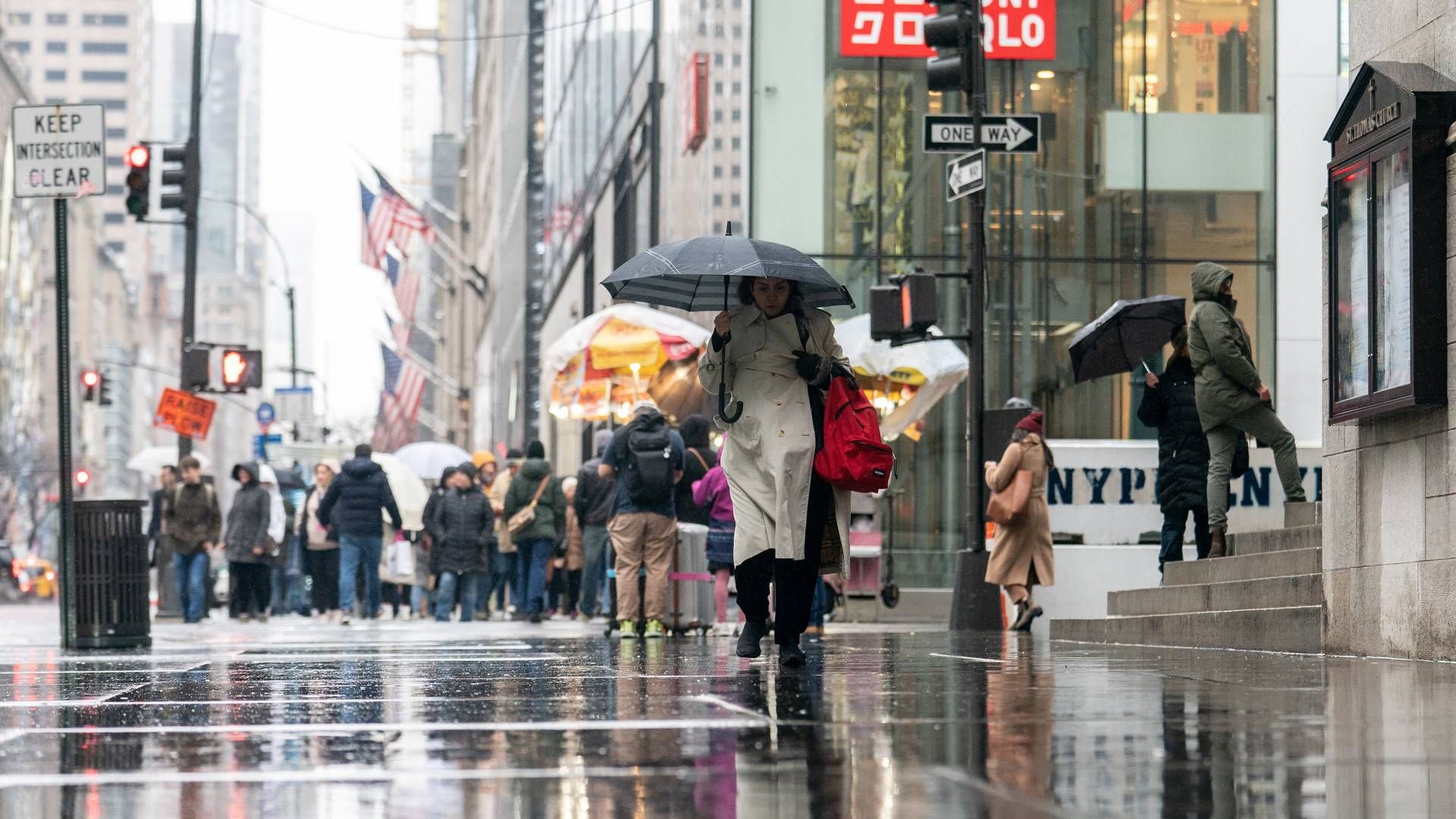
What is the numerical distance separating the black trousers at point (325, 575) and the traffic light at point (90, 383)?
12646 mm

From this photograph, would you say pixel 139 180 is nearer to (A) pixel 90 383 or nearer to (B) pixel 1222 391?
(A) pixel 90 383

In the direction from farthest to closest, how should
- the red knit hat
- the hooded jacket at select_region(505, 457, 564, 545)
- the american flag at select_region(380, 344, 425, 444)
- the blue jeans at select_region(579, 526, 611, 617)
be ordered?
the american flag at select_region(380, 344, 425, 444) → the hooded jacket at select_region(505, 457, 564, 545) → the blue jeans at select_region(579, 526, 611, 617) → the red knit hat

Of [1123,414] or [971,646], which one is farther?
A: [1123,414]

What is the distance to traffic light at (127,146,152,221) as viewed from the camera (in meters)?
24.9

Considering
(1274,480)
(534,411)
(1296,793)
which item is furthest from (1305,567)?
(534,411)

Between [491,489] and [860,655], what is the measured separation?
15.5 meters

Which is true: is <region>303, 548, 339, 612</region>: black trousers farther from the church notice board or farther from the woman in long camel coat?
the church notice board

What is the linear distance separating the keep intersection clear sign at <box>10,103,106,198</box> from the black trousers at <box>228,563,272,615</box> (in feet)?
31.3

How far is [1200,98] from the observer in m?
27.4

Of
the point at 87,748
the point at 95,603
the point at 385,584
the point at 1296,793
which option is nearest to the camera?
the point at 1296,793

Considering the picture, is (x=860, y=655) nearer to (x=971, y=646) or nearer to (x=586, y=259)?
(x=971, y=646)

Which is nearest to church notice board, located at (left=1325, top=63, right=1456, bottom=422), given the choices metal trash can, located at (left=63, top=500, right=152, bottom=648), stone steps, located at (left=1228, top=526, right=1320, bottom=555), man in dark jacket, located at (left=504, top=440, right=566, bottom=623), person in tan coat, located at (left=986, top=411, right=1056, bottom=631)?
stone steps, located at (left=1228, top=526, right=1320, bottom=555)

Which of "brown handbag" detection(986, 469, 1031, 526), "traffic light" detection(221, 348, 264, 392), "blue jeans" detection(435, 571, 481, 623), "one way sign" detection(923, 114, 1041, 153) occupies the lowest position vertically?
"blue jeans" detection(435, 571, 481, 623)

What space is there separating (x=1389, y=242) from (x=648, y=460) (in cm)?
637
